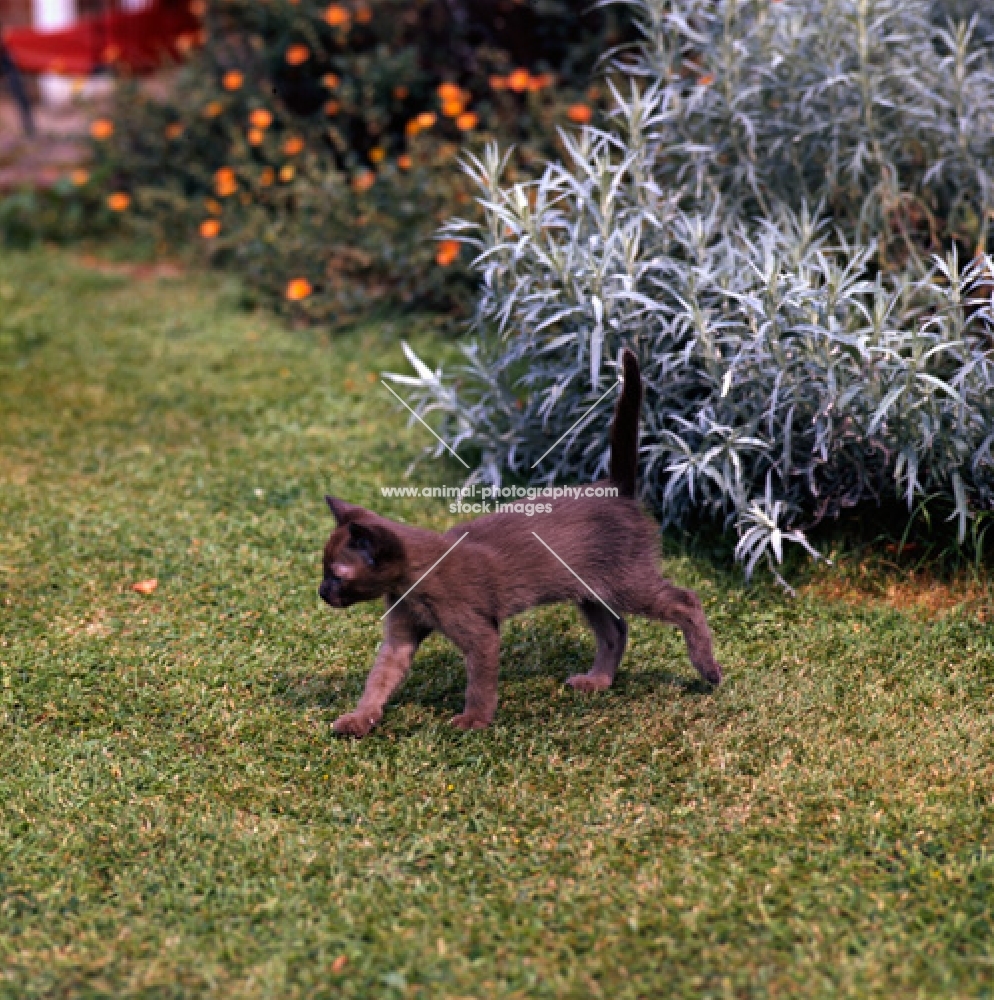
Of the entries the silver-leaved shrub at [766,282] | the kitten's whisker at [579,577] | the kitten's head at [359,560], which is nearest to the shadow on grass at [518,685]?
the kitten's whisker at [579,577]

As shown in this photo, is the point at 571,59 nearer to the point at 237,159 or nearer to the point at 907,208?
the point at 237,159

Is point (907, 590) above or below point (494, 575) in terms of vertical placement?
below

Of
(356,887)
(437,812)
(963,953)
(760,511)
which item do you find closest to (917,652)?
(760,511)

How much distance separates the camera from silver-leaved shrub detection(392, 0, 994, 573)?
445cm

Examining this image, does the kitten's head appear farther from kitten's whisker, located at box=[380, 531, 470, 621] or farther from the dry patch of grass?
the dry patch of grass

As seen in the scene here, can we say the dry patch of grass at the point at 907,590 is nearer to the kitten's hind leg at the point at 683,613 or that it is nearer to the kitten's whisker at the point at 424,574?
the kitten's hind leg at the point at 683,613

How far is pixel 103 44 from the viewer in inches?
413

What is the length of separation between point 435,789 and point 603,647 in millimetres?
830

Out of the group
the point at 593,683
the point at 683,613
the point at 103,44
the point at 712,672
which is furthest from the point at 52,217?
the point at 712,672

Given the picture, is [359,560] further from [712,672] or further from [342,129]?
[342,129]

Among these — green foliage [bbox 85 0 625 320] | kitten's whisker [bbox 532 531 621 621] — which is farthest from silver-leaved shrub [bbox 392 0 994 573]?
green foliage [bbox 85 0 625 320]

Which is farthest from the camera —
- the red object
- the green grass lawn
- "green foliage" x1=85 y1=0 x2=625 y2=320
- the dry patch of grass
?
the red object

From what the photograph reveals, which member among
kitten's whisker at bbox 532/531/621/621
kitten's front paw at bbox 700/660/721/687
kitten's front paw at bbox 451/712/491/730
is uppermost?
kitten's whisker at bbox 532/531/621/621

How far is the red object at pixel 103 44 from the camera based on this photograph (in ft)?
33.6
